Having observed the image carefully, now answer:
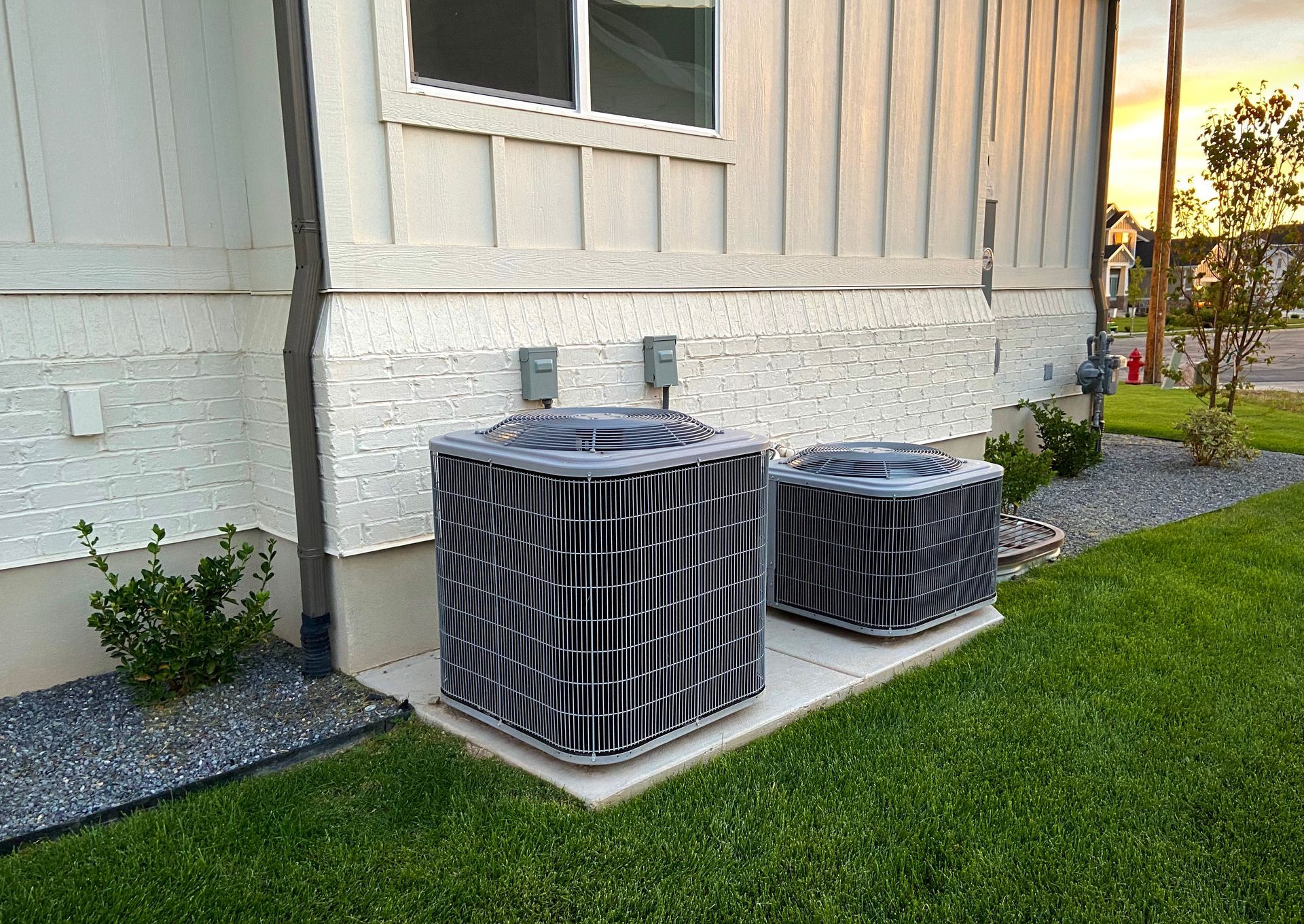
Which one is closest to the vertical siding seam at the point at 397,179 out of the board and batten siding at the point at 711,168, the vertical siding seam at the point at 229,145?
the board and batten siding at the point at 711,168

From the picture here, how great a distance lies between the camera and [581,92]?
426 centimetres

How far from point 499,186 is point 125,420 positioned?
1.86 m

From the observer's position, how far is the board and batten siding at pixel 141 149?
3.46 metres

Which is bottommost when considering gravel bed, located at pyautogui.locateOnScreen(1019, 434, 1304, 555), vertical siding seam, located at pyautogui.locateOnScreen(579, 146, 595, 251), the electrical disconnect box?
gravel bed, located at pyautogui.locateOnScreen(1019, 434, 1304, 555)

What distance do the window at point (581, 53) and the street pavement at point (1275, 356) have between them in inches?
401

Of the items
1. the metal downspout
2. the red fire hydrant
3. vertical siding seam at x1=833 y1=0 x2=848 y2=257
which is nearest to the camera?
vertical siding seam at x1=833 y1=0 x2=848 y2=257

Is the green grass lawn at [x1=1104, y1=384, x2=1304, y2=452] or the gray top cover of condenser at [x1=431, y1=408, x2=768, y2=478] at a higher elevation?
the gray top cover of condenser at [x1=431, y1=408, x2=768, y2=478]

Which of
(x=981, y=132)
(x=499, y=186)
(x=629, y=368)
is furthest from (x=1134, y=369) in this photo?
(x=499, y=186)

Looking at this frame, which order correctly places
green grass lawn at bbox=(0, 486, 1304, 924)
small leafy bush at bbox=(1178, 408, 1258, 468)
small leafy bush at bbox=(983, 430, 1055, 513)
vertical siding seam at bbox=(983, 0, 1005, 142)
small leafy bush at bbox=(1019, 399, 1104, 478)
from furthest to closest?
small leafy bush at bbox=(1178, 408, 1258, 468) < small leafy bush at bbox=(1019, 399, 1104, 478) < vertical siding seam at bbox=(983, 0, 1005, 142) < small leafy bush at bbox=(983, 430, 1055, 513) < green grass lawn at bbox=(0, 486, 1304, 924)

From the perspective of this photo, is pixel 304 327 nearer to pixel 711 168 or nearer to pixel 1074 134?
pixel 711 168

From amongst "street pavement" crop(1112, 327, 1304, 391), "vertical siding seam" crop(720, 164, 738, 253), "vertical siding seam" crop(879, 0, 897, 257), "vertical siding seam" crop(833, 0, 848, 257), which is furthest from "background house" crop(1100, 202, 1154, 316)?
"vertical siding seam" crop(720, 164, 738, 253)

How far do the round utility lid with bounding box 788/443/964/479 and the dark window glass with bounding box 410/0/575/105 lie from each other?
2067 mm

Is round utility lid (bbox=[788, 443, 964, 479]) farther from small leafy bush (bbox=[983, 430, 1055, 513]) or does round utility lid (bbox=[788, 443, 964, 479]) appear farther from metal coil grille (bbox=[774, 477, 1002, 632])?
small leafy bush (bbox=[983, 430, 1055, 513])

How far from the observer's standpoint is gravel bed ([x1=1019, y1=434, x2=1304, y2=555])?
6.84m
